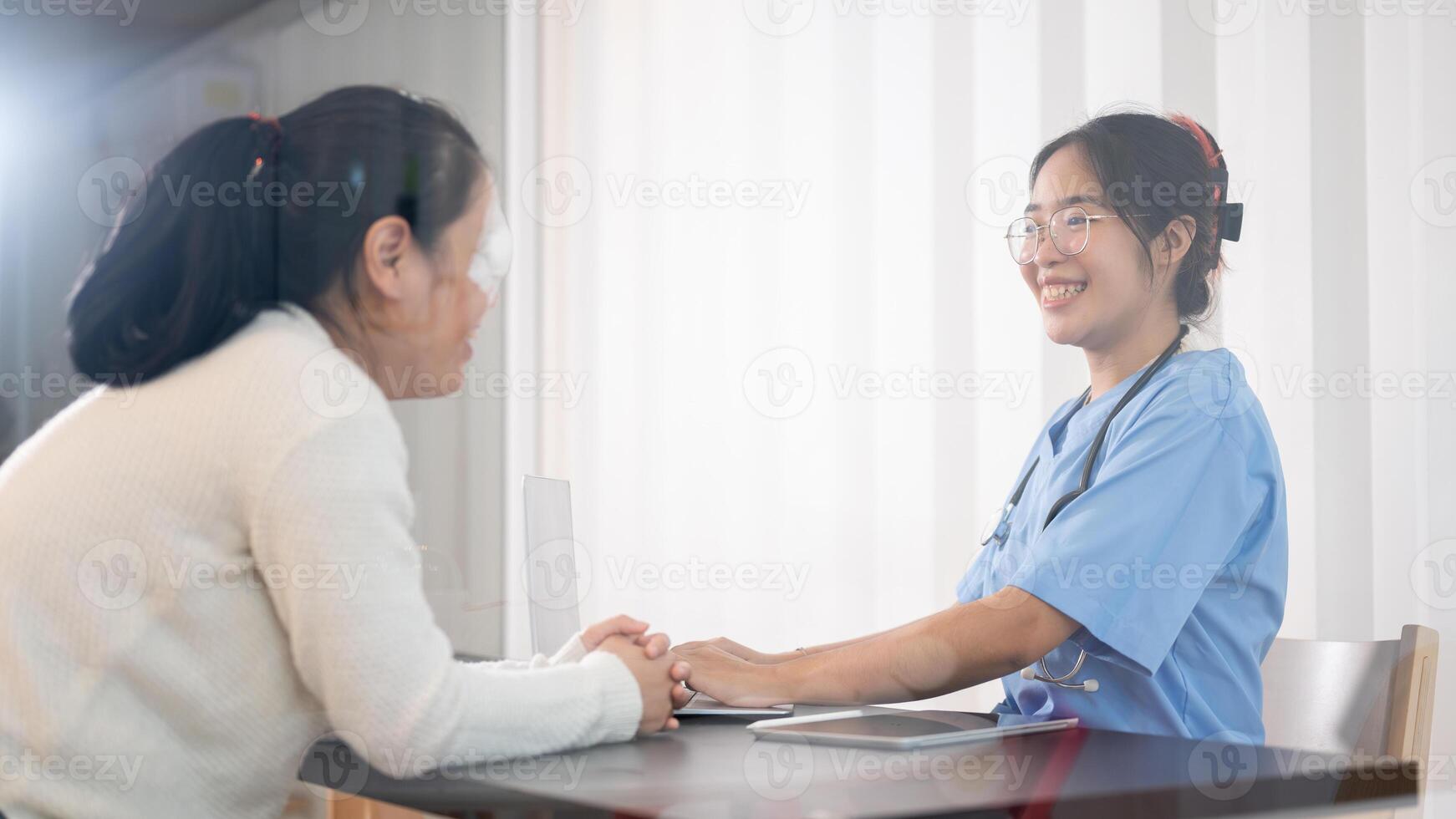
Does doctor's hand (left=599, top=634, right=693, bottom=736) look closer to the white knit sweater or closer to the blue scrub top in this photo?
the white knit sweater

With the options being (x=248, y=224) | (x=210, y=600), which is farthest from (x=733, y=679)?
(x=248, y=224)

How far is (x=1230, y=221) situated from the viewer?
1.43 m

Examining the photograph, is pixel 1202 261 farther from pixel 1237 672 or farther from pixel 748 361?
pixel 748 361

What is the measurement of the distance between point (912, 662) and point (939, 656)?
0.03 meters

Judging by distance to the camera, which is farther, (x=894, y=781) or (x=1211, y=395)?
(x=1211, y=395)

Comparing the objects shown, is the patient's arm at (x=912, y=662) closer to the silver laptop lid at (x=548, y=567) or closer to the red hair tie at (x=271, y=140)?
the silver laptop lid at (x=548, y=567)

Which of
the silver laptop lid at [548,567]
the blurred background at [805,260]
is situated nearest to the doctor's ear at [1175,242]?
the blurred background at [805,260]

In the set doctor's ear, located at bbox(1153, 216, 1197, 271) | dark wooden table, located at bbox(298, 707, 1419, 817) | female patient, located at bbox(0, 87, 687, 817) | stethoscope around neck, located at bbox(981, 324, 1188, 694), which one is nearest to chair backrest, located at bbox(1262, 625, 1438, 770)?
stethoscope around neck, located at bbox(981, 324, 1188, 694)

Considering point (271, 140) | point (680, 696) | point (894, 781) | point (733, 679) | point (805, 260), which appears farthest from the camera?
point (805, 260)

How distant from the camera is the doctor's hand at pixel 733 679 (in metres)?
1.16

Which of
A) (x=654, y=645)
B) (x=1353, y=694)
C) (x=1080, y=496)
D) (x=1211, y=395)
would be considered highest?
(x=1211, y=395)

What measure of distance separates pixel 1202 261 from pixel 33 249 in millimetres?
2824

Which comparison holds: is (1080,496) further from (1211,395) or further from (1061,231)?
(1061,231)

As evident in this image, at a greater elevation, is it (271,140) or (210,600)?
(271,140)
